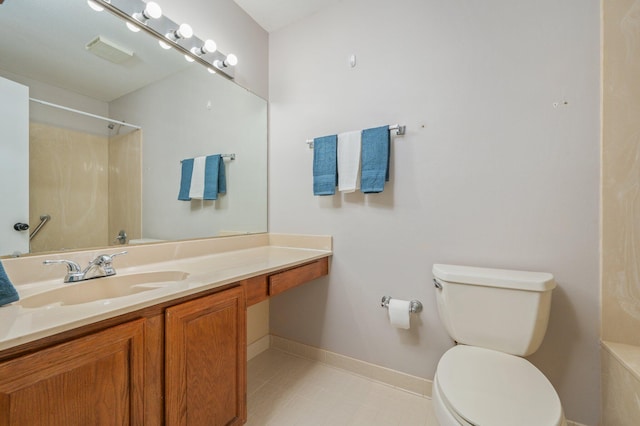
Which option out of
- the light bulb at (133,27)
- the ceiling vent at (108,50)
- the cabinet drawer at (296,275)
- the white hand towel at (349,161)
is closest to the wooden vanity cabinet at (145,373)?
the cabinet drawer at (296,275)

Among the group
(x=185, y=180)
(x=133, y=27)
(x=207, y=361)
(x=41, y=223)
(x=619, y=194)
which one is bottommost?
(x=207, y=361)

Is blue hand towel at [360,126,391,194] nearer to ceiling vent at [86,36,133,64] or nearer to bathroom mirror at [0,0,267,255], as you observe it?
bathroom mirror at [0,0,267,255]

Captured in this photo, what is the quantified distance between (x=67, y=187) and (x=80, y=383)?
82 cm

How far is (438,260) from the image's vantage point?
4.67 feet

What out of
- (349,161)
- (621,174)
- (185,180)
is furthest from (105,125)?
(621,174)

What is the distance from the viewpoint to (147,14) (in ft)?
4.08

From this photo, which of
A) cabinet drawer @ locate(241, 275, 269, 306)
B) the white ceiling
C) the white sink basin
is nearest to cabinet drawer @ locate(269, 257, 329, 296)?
cabinet drawer @ locate(241, 275, 269, 306)

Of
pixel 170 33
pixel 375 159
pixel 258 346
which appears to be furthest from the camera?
pixel 258 346

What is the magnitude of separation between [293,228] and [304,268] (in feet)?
1.48

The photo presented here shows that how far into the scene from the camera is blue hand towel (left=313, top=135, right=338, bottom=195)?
1667 mm

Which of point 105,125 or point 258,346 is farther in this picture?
point 258,346

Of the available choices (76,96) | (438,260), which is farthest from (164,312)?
(438,260)

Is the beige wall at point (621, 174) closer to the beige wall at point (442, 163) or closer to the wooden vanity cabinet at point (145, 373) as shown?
the beige wall at point (442, 163)

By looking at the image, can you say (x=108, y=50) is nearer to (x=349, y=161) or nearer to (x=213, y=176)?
(x=213, y=176)
